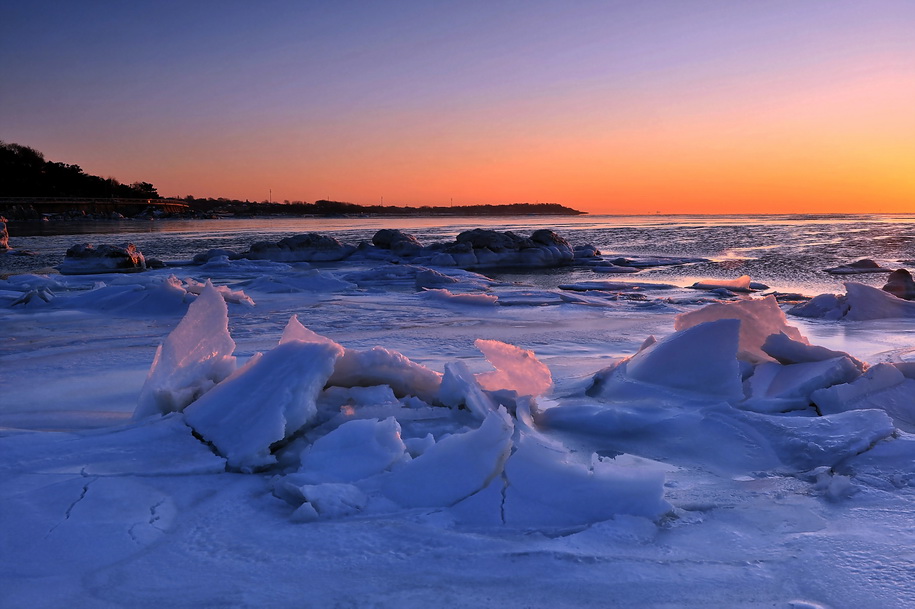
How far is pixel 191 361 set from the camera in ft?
9.04

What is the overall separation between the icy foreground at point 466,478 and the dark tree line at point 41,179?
70084 mm

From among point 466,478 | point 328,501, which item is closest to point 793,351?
point 466,478

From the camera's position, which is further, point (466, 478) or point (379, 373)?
point (379, 373)

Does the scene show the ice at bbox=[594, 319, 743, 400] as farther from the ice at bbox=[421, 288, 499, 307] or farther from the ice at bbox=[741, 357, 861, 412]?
the ice at bbox=[421, 288, 499, 307]

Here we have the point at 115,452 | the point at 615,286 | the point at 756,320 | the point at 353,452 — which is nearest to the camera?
the point at 353,452

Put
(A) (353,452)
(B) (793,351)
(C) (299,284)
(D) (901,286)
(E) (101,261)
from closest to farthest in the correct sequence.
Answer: (A) (353,452), (B) (793,351), (D) (901,286), (C) (299,284), (E) (101,261)

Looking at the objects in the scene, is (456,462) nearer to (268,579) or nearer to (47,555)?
(268,579)

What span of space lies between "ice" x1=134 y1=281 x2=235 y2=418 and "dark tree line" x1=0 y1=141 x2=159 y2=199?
231ft

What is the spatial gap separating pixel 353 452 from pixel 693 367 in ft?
Answer: 5.69

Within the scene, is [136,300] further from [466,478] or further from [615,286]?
[615,286]

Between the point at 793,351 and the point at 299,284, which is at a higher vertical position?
the point at 793,351

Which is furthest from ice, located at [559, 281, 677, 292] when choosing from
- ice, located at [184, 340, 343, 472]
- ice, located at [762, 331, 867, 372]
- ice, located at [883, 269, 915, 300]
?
ice, located at [184, 340, 343, 472]

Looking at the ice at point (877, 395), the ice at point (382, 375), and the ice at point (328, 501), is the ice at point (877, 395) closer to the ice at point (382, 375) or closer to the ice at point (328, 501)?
the ice at point (382, 375)

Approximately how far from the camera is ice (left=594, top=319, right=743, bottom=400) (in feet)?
9.38
